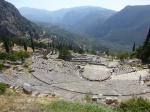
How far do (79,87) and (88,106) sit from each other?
24980mm

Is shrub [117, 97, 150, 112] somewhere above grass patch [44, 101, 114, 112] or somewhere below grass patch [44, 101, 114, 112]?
below

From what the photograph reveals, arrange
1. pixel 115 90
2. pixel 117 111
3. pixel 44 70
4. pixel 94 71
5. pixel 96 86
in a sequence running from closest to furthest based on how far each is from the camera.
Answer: pixel 117 111 < pixel 115 90 < pixel 96 86 < pixel 44 70 < pixel 94 71

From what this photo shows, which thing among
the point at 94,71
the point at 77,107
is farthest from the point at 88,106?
the point at 94,71

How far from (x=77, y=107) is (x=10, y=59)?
160 ft

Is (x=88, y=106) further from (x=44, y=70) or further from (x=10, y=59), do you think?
(x=10, y=59)

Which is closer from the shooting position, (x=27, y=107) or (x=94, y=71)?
(x=27, y=107)

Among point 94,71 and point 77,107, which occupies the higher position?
point 77,107

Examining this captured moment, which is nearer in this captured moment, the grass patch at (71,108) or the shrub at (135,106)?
the grass patch at (71,108)

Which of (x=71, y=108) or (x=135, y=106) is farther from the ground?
(x=71, y=108)

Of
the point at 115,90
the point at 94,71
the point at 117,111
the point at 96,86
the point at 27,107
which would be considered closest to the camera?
the point at 27,107

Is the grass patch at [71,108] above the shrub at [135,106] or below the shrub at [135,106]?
above

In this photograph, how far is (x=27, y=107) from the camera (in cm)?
1767

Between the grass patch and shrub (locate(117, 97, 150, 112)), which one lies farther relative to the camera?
shrub (locate(117, 97, 150, 112))

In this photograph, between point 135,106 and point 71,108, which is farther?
point 135,106
